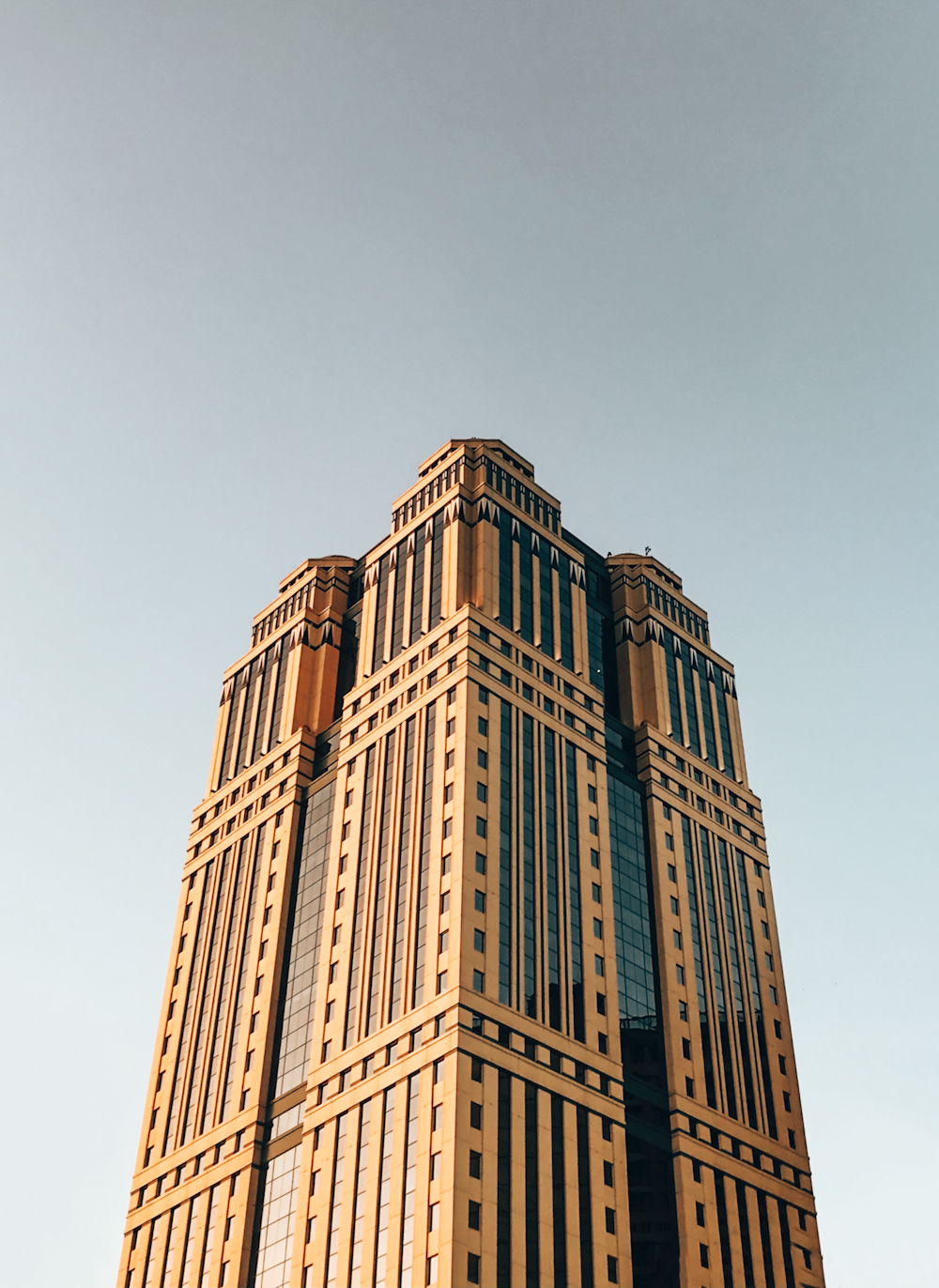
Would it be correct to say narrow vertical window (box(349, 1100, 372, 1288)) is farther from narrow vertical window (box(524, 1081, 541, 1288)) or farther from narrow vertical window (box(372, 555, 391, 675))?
narrow vertical window (box(372, 555, 391, 675))

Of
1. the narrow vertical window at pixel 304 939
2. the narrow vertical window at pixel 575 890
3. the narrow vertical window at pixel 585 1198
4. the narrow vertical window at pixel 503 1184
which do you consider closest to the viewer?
the narrow vertical window at pixel 503 1184

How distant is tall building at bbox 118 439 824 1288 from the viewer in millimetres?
114500

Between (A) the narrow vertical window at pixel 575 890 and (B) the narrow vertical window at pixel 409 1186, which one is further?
(A) the narrow vertical window at pixel 575 890

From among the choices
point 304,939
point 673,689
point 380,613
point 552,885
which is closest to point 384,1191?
point 552,885

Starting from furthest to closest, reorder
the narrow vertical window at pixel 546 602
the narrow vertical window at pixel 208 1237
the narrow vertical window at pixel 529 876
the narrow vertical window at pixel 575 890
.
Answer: the narrow vertical window at pixel 546 602
the narrow vertical window at pixel 208 1237
the narrow vertical window at pixel 575 890
the narrow vertical window at pixel 529 876

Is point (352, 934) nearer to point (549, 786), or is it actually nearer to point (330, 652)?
point (549, 786)

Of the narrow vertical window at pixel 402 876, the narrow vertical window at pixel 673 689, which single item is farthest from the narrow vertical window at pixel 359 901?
the narrow vertical window at pixel 673 689

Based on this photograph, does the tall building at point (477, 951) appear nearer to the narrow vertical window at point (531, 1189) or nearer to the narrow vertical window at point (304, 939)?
the narrow vertical window at point (531, 1189)

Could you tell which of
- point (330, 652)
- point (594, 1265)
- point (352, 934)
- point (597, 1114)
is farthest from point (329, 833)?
point (594, 1265)

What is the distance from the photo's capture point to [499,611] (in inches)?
5778

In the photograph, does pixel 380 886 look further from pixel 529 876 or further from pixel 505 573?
pixel 505 573

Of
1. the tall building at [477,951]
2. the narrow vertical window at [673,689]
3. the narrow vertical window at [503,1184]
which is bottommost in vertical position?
the narrow vertical window at [503,1184]

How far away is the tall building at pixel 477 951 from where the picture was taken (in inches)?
4508

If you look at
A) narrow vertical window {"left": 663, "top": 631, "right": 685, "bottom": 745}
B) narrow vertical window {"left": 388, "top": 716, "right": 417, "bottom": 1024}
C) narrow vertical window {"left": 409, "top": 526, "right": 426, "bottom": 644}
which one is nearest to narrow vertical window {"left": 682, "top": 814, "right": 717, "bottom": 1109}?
narrow vertical window {"left": 663, "top": 631, "right": 685, "bottom": 745}
